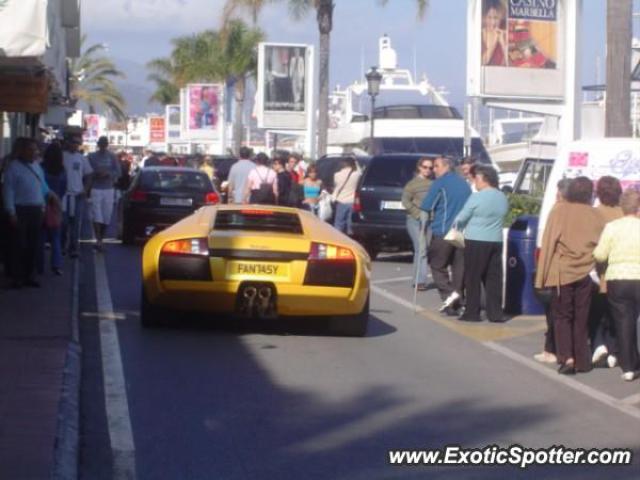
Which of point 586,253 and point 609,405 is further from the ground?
point 586,253

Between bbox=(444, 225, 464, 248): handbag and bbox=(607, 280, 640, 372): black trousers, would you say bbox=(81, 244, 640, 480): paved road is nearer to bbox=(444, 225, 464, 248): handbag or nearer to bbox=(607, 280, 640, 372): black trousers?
bbox=(607, 280, 640, 372): black trousers

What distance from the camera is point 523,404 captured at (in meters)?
9.91

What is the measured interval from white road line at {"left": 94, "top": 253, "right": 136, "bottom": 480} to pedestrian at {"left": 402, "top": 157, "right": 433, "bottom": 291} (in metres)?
4.14

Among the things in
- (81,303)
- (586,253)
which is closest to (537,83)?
Result: (81,303)

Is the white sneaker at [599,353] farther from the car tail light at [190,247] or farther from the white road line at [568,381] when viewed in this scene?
the car tail light at [190,247]

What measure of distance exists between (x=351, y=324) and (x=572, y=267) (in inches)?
102

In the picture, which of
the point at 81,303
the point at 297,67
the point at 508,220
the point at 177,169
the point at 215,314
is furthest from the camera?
the point at 297,67

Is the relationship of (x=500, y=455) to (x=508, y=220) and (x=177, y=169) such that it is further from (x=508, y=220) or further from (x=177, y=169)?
(x=177, y=169)

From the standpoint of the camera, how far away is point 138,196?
75.8ft

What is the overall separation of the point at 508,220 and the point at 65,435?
10.3 meters

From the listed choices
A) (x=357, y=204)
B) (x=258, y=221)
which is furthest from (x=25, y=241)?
(x=357, y=204)

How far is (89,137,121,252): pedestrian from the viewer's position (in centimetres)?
2119

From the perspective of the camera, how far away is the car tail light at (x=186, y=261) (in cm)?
1235

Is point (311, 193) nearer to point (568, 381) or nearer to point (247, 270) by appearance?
point (247, 270)
